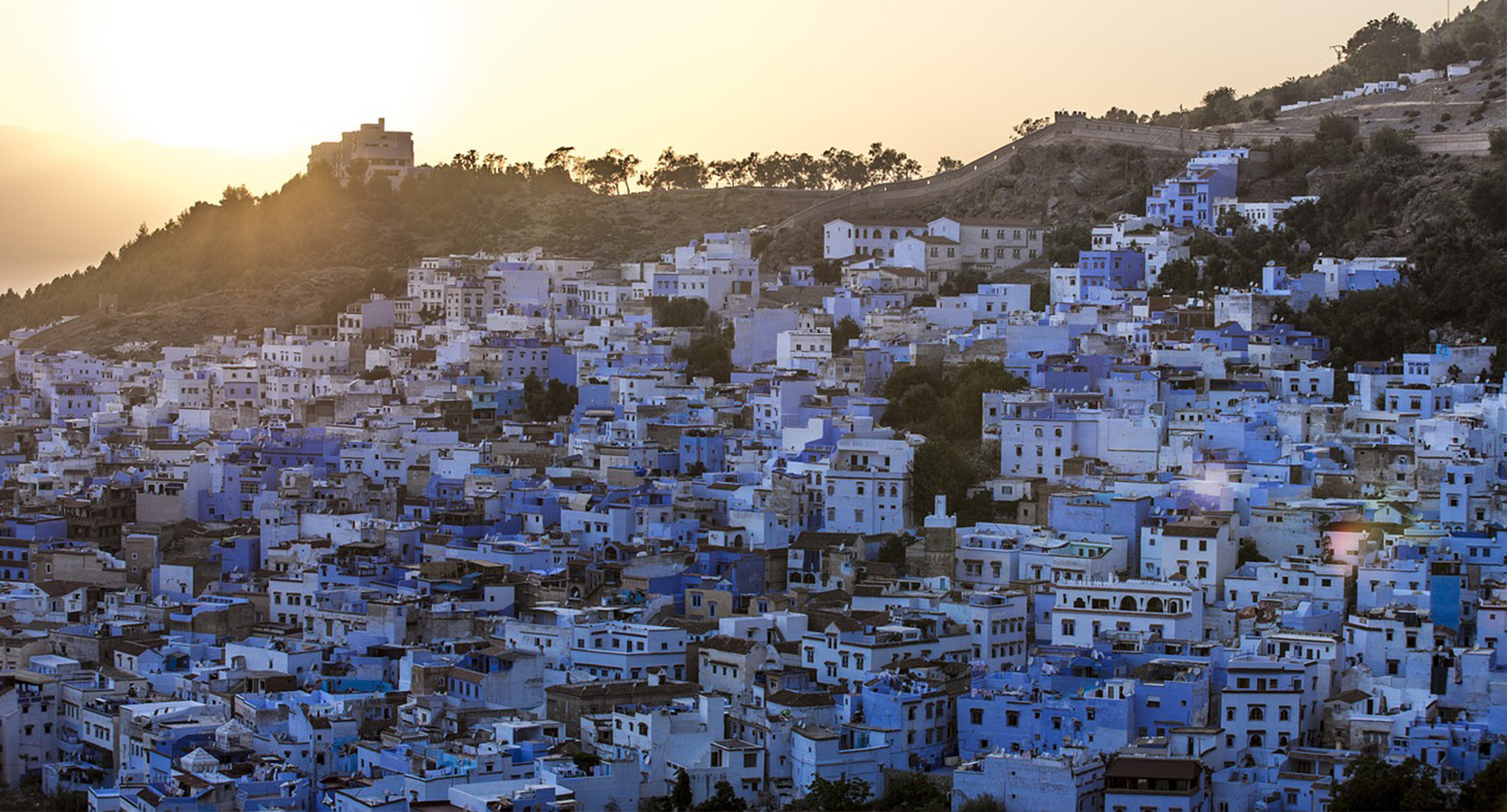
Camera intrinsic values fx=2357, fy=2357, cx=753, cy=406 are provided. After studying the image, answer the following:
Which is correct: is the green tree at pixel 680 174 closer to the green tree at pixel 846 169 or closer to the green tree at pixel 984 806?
the green tree at pixel 846 169

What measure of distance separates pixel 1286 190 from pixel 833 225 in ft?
22.5

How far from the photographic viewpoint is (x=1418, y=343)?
83.2ft

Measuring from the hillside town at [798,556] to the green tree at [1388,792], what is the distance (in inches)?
21.7

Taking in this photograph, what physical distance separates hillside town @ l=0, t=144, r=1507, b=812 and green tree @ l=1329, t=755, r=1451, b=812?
0.55 m

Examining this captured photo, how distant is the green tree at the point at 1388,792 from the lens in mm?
14336

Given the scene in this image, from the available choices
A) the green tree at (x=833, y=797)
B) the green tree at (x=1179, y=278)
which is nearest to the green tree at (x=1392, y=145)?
the green tree at (x=1179, y=278)

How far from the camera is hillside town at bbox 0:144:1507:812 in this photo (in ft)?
52.9

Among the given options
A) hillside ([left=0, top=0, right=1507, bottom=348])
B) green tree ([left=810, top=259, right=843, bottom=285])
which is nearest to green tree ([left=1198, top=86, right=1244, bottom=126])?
hillside ([left=0, top=0, right=1507, bottom=348])

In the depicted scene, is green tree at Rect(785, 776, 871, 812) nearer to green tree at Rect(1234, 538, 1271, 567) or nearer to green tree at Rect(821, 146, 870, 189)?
green tree at Rect(1234, 538, 1271, 567)

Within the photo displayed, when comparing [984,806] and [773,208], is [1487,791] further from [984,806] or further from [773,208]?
[773,208]

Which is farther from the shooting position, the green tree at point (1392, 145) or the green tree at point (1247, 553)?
the green tree at point (1392, 145)

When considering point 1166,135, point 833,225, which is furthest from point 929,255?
point 1166,135

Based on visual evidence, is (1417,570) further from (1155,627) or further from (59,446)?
(59,446)

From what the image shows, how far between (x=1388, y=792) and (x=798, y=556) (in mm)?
7313
